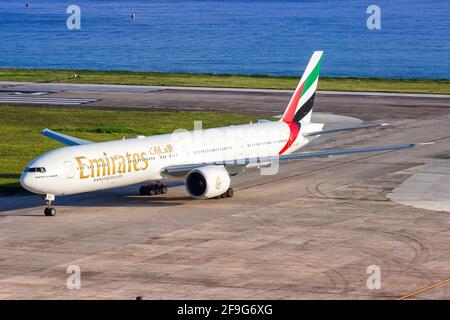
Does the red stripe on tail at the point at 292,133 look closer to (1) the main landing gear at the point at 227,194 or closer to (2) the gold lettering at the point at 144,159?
(1) the main landing gear at the point at 227,194

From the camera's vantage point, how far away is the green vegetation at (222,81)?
13512 centimetres

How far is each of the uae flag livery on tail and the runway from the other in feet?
12.6

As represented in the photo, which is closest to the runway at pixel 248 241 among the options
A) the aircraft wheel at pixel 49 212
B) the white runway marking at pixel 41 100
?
the aircraft wheel at pixel 49 212

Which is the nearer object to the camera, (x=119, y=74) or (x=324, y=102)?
(x=324, y=102)

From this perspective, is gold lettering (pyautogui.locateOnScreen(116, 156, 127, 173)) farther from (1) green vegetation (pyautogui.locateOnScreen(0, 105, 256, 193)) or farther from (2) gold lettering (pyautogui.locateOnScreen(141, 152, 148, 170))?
(1) green vegetation (pyautogui.locateOnScreen(0, 105, 256, 193))

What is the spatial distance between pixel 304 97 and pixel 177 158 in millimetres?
13876

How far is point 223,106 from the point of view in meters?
115

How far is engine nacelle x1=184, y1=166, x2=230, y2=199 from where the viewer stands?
62.3 m

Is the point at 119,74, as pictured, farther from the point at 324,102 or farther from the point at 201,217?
the point at 201,217

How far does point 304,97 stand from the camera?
7531cm

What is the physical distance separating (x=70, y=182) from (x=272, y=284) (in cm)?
1830
